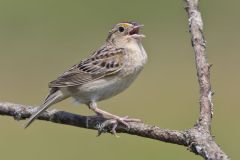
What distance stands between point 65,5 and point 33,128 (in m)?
8.39

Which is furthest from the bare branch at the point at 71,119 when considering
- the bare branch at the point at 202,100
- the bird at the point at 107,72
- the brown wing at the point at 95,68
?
the brown wing at the point at 95,68

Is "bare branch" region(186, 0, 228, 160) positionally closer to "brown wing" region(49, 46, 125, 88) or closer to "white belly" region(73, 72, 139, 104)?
"white belly" region(73, 72, 139, 104)

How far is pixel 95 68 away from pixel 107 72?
0.23m

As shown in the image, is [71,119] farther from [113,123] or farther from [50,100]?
[50,100]

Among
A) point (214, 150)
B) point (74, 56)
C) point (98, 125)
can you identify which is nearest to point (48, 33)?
point (74, 56)

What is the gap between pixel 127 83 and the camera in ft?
22.8

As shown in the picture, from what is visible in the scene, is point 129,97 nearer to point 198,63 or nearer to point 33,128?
point 33,128

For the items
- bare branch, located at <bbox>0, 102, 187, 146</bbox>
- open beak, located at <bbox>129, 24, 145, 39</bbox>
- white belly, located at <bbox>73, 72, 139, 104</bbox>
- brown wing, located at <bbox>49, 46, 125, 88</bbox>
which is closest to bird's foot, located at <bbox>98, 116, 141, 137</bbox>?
bare branch, located at <bbox>0, 102, 187, 146</bbox>

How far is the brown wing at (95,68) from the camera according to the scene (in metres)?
7.17

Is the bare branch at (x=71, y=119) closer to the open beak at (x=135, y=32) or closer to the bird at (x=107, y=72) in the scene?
the bird at (x=107, y=72)

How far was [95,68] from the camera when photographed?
24.4 ft

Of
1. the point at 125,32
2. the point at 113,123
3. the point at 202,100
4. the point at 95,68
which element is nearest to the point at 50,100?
the point at 95,68

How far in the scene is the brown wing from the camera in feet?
23.5

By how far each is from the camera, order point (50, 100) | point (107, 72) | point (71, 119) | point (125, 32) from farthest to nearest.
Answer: point (125, 32) → point (107, 72) → point (50, 100) → point (71, 119)
